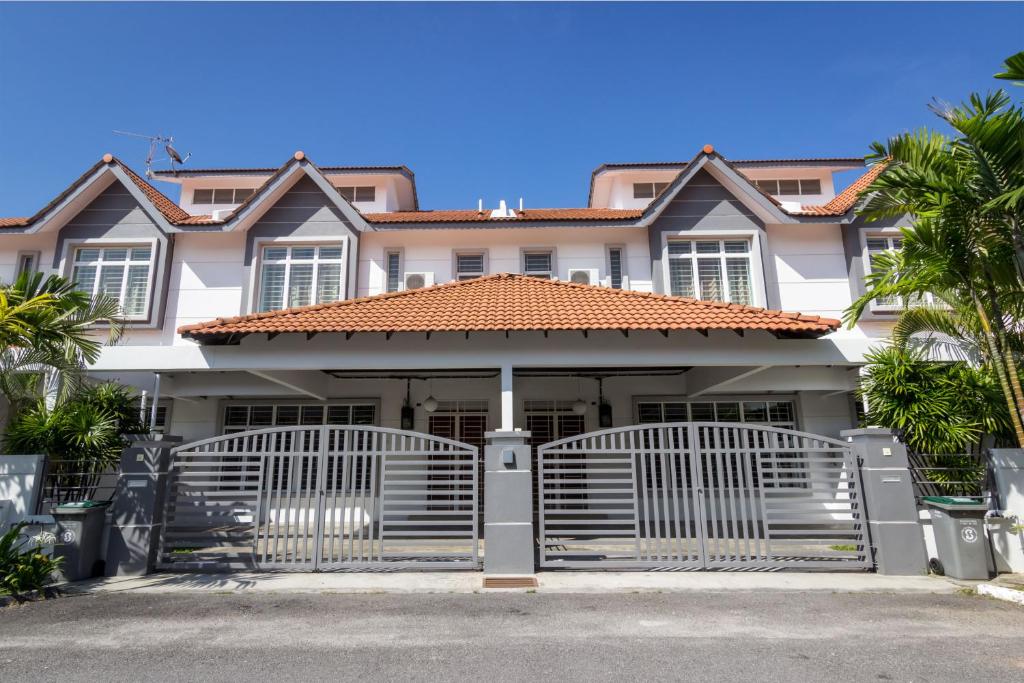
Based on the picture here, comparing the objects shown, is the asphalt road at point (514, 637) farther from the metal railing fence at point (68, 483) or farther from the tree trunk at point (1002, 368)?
the tree trunk at point (1002, 368)

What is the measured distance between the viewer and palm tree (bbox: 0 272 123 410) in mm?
7133

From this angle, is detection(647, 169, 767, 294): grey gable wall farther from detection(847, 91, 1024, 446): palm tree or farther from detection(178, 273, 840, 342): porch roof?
detection(847, 91, 1024, 446): palm tree

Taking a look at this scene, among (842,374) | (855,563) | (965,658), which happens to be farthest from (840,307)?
(965,658)

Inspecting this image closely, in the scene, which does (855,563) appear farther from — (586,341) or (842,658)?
(586,341)

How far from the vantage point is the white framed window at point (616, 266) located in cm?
1301

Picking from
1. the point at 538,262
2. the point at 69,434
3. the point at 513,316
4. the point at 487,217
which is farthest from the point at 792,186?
the point at 69,434

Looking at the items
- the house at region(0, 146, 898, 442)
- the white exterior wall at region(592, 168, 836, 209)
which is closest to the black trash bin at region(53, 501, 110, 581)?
the house at region(0, 146, 898, 442)

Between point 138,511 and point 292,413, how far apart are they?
5230 mm

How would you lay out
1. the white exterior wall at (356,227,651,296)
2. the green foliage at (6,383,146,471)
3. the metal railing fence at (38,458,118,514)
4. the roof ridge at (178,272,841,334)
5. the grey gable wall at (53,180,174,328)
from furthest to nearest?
the white exterior wall at (356,227,651,296) → the grey gable wall at (53,180,174,328) → the roof ridge at (178,272,841,334) → the green foliage at (6,383,146,471) → the metal railing fence at (38,458,118,514)

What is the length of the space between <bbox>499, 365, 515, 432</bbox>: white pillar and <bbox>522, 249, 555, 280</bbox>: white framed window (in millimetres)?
4767

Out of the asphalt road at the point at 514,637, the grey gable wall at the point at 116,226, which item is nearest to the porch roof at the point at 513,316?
the asphalt road at the point at 514,637

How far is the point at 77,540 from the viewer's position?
7.36 meters

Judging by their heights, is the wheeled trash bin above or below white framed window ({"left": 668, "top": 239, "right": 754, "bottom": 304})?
below

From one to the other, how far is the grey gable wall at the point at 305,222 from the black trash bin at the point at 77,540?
651 centimetres
